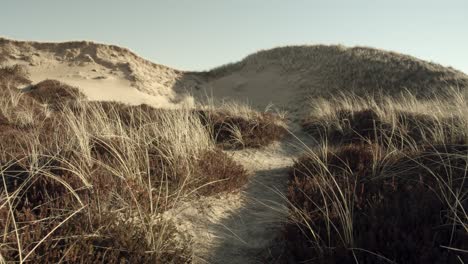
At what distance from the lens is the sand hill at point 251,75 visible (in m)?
20.7

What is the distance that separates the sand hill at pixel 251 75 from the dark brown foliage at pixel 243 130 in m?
9.51

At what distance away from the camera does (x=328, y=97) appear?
2144cm

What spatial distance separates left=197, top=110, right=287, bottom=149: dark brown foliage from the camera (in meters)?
8.50

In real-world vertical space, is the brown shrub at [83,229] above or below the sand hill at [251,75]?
below

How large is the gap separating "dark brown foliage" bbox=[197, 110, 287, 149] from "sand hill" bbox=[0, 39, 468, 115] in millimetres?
9514

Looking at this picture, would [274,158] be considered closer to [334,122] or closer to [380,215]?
[334,122]

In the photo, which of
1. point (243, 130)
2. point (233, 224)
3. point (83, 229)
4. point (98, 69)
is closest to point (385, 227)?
point (233, 224)

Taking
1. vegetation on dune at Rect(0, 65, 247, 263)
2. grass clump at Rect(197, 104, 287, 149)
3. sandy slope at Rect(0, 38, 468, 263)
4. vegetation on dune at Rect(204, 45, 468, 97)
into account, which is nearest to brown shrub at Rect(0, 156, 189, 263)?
vegetation on dune at Rect(0, 65, 247, 263)

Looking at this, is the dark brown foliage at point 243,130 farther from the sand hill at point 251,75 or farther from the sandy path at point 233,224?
the sand hill at point 251,75

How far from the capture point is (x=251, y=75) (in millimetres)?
29172

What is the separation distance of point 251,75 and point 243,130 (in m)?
20.4

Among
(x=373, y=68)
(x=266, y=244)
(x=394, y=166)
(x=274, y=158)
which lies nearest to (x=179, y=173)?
(x=266, y=244)

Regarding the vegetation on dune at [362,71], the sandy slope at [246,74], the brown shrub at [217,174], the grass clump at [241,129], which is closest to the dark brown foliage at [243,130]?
the grass clump at [241,129]

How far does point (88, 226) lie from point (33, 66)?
21.8 m
